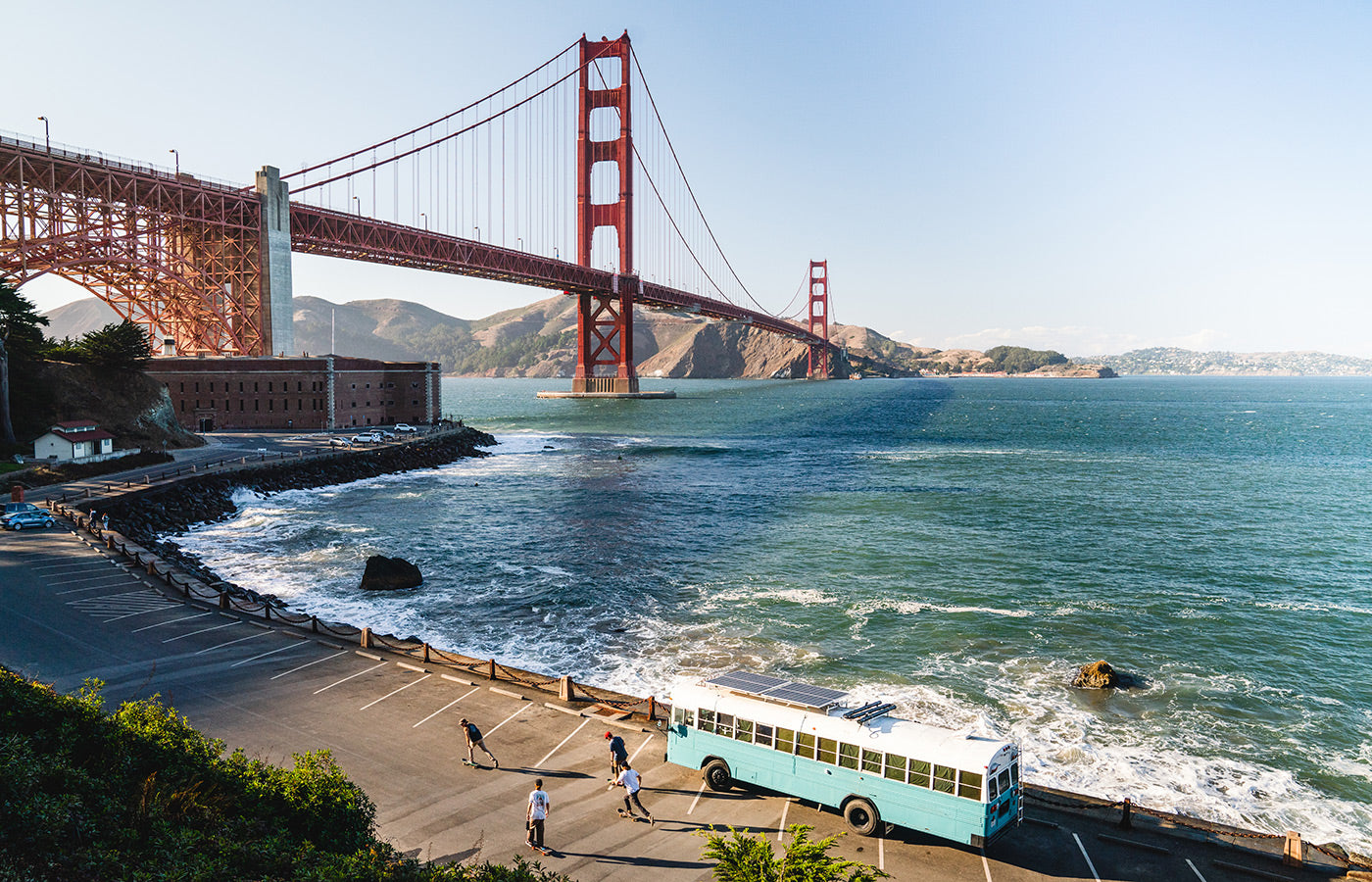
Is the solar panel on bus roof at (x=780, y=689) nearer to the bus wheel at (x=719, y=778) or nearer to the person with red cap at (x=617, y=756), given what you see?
the bus wheel at (x=719, y=778)

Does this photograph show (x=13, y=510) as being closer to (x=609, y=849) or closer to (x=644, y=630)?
(x=644, y=630)

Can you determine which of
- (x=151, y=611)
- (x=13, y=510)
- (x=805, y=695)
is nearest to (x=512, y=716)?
(x=805, y=695)

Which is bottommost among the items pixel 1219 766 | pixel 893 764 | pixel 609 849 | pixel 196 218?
pixel 1219 766

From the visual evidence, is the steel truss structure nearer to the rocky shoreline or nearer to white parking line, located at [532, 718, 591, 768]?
the rocky shoreline

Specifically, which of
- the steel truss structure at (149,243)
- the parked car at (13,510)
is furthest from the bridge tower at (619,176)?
the parked car at (13,510)

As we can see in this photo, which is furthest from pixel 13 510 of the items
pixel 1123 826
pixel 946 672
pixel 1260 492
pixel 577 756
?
pixel 1260 492

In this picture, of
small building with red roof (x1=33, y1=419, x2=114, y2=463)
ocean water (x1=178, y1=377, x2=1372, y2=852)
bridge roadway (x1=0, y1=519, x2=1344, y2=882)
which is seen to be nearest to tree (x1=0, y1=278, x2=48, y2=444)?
small building with red roof (x1=33, y1=419, x2=114, y2=463)

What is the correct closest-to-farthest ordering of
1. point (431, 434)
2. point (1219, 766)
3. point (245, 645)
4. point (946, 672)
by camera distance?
1. point (1219, 766)
2. point (245, 645)
3. point (946, 672)
4. point (431, 434)
